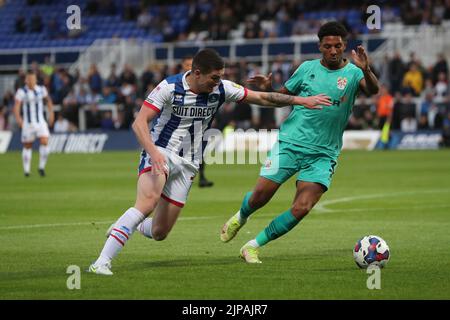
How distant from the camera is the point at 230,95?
10.7 m

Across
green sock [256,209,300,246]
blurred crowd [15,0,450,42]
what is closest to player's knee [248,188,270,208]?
green sock [256,209,300,246]

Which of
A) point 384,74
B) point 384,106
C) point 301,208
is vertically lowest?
point 384,106

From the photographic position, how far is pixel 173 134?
10539 mm

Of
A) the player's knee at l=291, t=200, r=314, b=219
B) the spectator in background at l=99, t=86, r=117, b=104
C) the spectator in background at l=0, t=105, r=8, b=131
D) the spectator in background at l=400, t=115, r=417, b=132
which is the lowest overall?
the spectator in background at l=0, t=105, r=8, b=131

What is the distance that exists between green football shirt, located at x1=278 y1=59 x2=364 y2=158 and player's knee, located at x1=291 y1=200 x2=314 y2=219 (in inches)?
24.1

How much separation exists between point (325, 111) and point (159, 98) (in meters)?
1.94

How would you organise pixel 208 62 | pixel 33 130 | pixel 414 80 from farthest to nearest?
pixel 414 80 < pixel 33 130 < pixel 208 62

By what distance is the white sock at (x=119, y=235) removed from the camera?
984cm

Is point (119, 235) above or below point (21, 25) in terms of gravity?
A: below

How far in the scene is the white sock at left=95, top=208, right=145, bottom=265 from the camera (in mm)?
9836

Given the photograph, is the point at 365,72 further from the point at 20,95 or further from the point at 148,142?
the point at 20,95

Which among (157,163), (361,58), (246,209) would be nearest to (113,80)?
(246,209)

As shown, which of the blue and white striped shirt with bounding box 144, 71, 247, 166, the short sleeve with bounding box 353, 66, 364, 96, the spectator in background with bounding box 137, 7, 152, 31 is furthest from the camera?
the spectator in background with bounding box 137, 7, 152, 31

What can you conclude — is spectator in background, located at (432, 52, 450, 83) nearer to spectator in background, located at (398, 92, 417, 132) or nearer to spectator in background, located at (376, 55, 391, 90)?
spectator in background, located at (398, 92, 417, 132)
